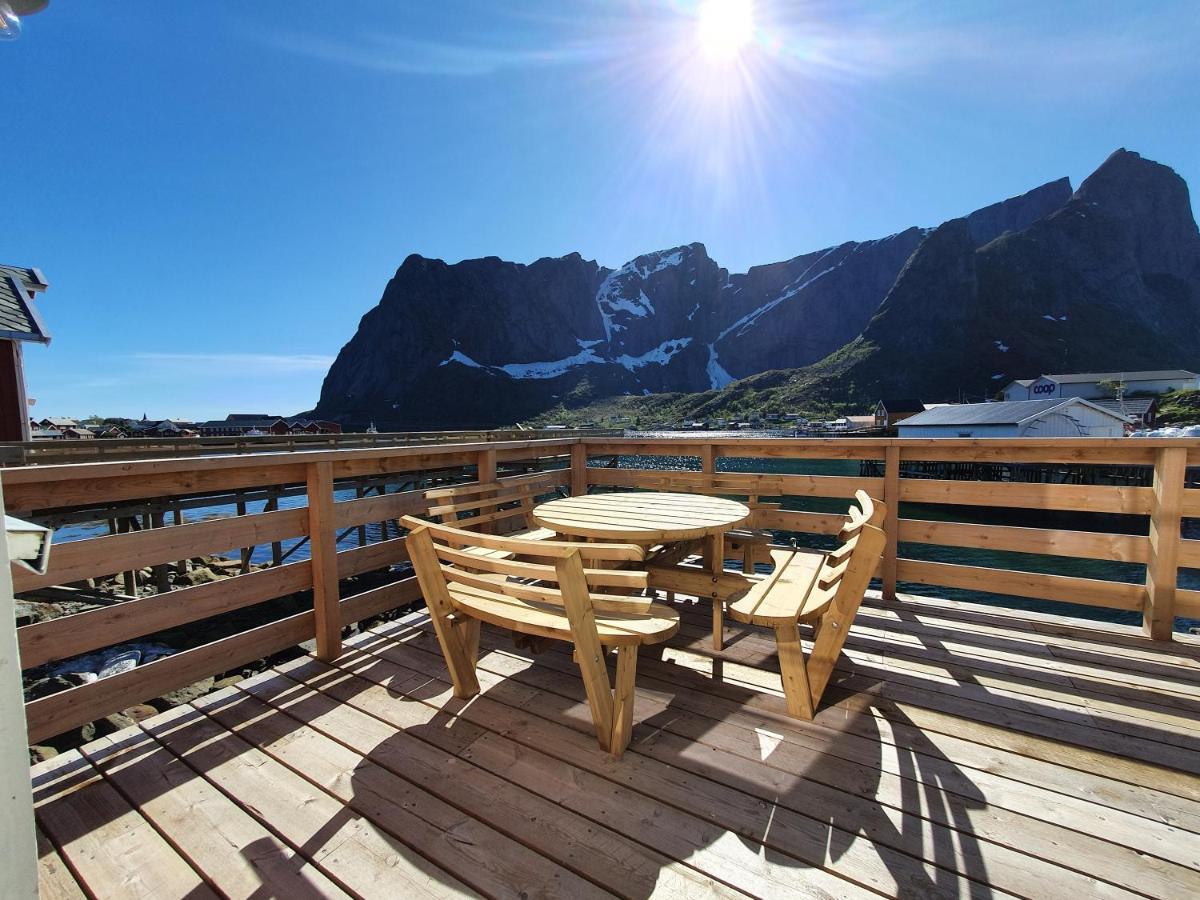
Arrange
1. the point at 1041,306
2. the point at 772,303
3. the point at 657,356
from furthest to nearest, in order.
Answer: the point at 772,303, the point at 657,356, the point at 1041,306

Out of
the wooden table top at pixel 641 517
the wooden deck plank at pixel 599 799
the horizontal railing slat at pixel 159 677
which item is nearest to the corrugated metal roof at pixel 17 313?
the horizontal railing slat at pixel 159 677

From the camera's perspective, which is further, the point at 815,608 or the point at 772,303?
the point at 772,303

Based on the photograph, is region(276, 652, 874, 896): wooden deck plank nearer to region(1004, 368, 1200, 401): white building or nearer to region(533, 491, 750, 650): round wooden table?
region(533, 491, 750, 650): round wooden table

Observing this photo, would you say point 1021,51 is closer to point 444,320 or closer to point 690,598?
point 690,598

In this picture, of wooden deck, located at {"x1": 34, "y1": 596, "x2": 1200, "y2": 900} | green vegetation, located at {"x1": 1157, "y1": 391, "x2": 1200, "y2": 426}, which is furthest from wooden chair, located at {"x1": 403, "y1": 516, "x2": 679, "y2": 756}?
green vegetation, located at {"x1": 1157, "y1": 391, "x2": 1200, "y2": 426}

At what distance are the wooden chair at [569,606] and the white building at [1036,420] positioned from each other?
30.0m

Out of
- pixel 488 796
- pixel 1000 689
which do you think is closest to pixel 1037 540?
pixel 1000 689

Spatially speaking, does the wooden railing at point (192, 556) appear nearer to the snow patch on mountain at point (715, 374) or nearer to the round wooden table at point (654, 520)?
the round wooden table at point (654, 520)

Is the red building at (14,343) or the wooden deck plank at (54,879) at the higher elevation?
the red building at (14,343)

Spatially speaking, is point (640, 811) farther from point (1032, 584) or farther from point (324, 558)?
point (1032, 584)

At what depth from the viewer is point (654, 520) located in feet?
8.63

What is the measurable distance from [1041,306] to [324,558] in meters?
109

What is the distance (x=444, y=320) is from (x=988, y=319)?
114204mm

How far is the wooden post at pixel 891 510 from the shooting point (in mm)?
3496
